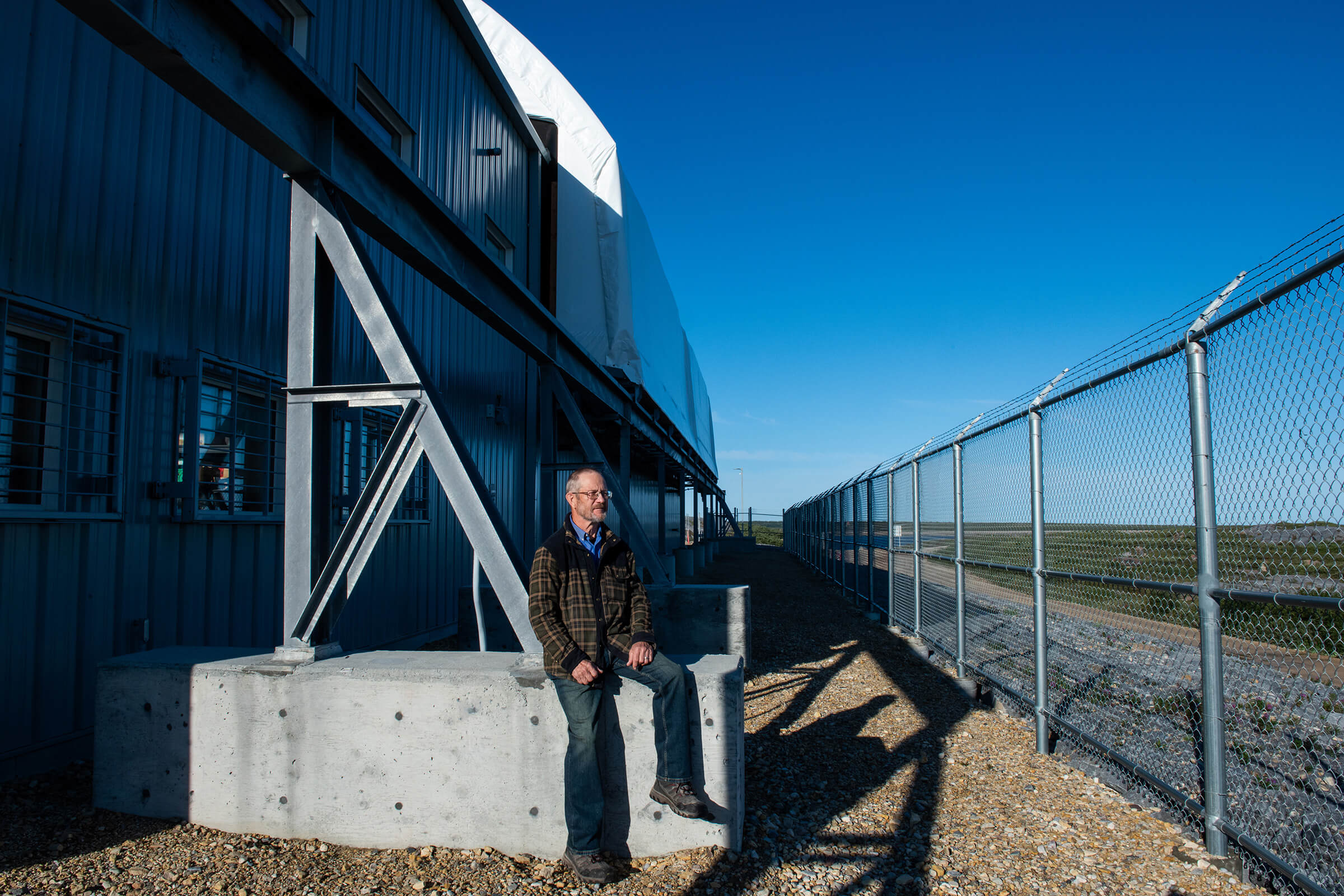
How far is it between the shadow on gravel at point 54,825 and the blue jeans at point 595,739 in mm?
1801

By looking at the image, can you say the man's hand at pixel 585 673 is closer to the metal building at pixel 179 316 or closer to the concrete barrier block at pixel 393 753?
the concrete barrier block at pixel 393 753

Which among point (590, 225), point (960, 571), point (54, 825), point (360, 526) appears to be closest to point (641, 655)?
point (360, 526)

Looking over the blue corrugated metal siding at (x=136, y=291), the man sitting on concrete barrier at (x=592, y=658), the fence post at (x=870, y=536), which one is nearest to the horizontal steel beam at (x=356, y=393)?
the man sitting on concrete barrier at (x=592, y=658)

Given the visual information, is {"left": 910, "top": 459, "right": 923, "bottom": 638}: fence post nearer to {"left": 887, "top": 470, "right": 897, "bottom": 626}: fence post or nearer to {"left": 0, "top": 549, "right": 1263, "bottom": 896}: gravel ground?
{"left": 887, "top": 470, "right": 897, "bottom": 626}: fence post

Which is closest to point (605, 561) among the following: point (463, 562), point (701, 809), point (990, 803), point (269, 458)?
point (701, 809)

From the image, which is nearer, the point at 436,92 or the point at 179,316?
the point at 179,316

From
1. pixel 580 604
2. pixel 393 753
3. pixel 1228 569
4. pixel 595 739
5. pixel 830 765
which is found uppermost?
pixel 1228 569

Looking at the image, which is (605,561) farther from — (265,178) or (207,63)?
(265,178)

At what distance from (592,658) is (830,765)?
219cm

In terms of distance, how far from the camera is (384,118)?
8.12m

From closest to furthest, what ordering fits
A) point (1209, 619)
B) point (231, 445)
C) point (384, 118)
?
point (1209, 619) < point (231, 445) < point (384, 118)

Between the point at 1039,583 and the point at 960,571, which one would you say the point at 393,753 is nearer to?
the point at 1039,583

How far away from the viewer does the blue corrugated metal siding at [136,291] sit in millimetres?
4254

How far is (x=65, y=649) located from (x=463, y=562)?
5.39 m
